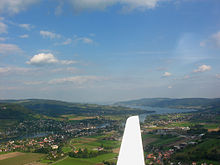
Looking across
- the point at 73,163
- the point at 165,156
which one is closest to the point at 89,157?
the point at 73,163

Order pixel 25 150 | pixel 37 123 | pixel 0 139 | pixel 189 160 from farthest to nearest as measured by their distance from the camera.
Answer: pixel 37 123 < pixel 0 139 < pixel 25 150 < pixel 189 160

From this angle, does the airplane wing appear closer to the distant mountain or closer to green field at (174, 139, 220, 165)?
green field at (174, 139, 220, 165)

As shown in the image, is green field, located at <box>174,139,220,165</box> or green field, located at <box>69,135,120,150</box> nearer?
green field, located at <box>174,139,220,165</box>

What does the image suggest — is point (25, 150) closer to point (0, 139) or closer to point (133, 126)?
point (0, 139)

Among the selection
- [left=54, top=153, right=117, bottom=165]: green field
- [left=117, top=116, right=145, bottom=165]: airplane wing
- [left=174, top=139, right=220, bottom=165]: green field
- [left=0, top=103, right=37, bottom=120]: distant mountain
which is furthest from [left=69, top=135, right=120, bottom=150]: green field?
[left=0, top=103, right=37, bottom=120]: distant mountain

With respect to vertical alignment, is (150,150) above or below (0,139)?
above

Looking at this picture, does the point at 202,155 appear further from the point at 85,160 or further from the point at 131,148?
the point at 131,148

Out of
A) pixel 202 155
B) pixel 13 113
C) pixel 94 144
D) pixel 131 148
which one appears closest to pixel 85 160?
pixel 94 144

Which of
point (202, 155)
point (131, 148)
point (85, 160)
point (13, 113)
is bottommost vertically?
point (85, 160)
